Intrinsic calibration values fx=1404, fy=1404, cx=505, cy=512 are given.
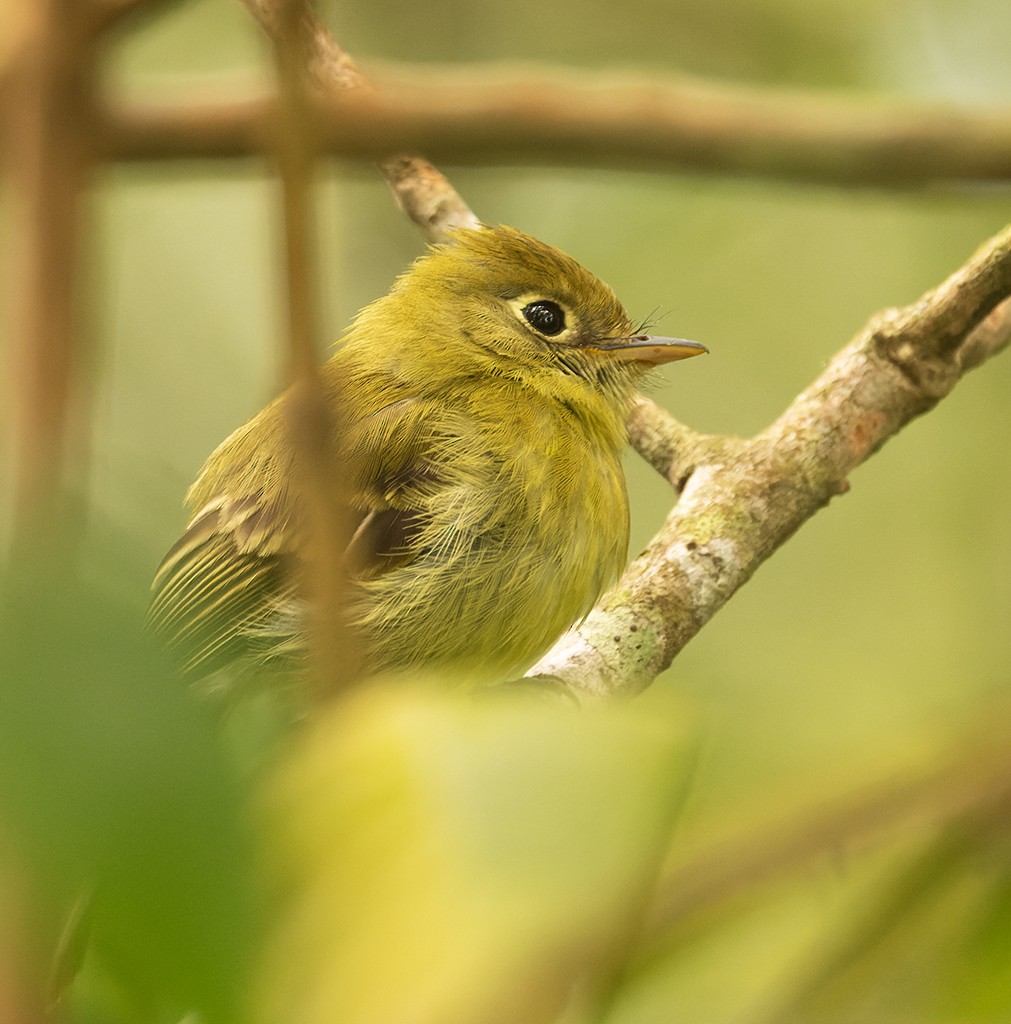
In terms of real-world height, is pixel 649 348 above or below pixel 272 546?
above

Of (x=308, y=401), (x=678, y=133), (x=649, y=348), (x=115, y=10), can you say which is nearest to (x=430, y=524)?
(x=649, y=348)

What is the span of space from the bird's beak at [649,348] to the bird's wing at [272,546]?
0.83 m

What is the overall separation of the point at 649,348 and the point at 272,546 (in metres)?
1.50

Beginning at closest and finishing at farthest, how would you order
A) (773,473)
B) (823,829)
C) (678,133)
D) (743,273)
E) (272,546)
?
(823,829) < (678,133) < (272,546) < (773,473) < (743,273)

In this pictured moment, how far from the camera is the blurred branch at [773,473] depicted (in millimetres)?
3625

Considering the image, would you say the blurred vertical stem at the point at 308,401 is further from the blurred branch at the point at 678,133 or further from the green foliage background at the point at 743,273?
the green foliage background at the point at 743,273

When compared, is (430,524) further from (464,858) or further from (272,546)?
(464,858)

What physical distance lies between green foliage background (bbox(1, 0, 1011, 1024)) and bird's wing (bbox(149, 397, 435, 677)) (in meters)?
0.25

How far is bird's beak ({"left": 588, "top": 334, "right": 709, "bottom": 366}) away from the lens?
4406 mm

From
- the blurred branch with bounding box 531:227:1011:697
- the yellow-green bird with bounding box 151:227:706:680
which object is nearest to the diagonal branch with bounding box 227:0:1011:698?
the blurred branch with bounding box 531:227:1011:697

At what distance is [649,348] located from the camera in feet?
14.5

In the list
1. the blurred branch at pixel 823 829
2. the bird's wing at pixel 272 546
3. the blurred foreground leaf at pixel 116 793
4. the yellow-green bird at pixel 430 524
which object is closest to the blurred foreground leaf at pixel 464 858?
the blurred foreground leaf at pixel 116 793

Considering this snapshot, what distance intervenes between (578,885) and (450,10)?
659 centimetres

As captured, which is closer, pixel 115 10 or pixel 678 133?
pixel 115 10
